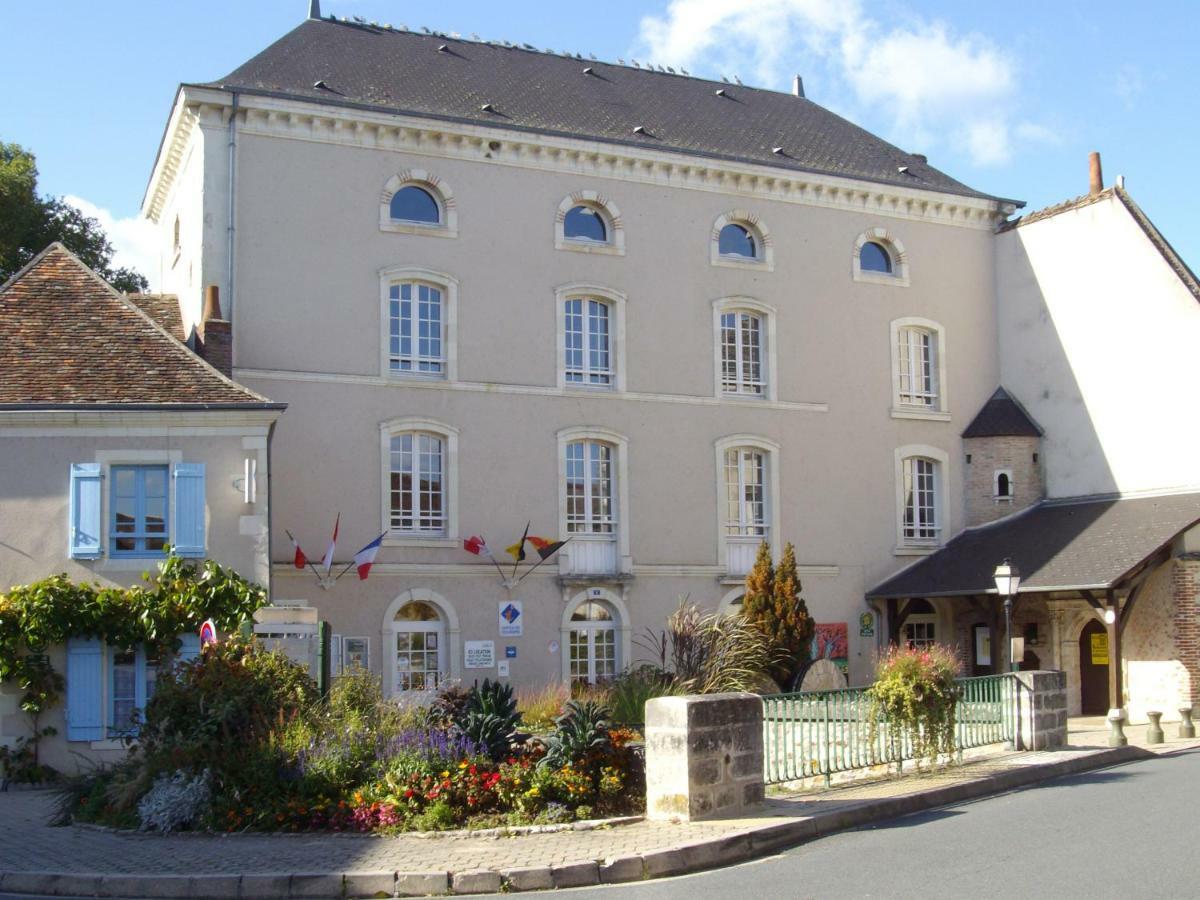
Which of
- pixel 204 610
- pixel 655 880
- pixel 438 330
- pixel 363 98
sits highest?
pixel 363 98

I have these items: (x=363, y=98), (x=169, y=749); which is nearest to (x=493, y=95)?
(x=363, y=98)

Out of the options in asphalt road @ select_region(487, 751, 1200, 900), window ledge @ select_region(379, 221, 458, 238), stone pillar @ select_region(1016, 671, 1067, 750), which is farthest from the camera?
window ledge @ select_region(379, 221, 458, 238)

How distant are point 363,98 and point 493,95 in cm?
283

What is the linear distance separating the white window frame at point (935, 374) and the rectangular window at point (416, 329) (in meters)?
9.27

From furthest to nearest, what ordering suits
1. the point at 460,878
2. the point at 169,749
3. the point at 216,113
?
the point at 216,113 < the point at 169,749 < the point at 460,878

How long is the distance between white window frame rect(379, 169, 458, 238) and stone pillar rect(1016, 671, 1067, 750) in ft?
41.3

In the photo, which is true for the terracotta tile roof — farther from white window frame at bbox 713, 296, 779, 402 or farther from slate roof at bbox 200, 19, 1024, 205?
white window frame at bbox 713, 296, 779, 402

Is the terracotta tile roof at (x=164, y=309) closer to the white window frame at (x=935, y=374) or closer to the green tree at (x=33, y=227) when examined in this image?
the green tree at (x=33, y=227)

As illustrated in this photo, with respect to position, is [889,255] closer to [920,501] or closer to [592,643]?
[920,501]

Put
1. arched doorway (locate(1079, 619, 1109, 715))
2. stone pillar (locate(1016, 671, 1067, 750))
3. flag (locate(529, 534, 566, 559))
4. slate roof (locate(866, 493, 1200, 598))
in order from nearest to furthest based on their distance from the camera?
stone pillar (locate(1016, 671, 1067, 750))
slate roof (locate(866, 493, 1200, 598))
flag (locate(529, 534, 566, 559))
arched doorway (locate(1079, 619, 1109, 715))

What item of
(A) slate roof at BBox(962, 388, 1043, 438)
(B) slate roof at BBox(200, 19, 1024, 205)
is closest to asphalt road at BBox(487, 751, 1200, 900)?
(A) slate roof at BBox(962, 388, 1043, 438)

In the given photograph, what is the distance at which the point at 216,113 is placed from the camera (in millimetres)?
23094

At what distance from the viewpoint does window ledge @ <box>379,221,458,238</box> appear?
948 inches

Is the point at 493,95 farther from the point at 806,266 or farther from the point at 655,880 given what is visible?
the point at 655,880
